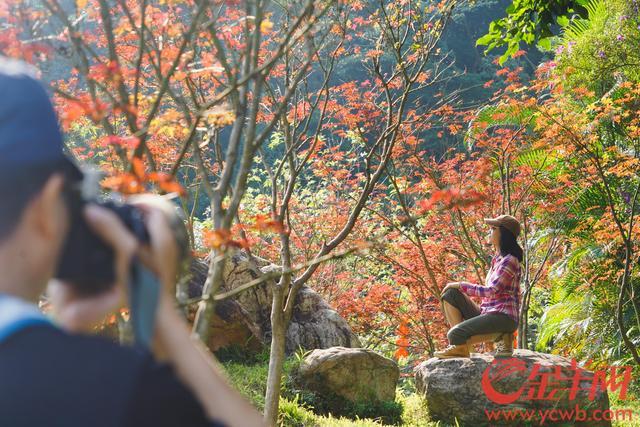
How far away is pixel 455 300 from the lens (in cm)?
623

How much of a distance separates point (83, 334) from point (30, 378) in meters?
0.07

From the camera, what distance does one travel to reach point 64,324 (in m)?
0.66

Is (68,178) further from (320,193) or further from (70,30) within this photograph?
(320,193)

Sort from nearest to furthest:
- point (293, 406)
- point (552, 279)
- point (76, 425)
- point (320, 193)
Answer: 1. point (76, 425)
2. point (293, 406)
3. point (552, 279)
4. point (320, 193)

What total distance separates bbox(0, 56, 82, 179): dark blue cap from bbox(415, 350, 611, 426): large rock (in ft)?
20.7

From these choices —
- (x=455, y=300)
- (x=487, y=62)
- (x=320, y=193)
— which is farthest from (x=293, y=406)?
(x=487, y=62)

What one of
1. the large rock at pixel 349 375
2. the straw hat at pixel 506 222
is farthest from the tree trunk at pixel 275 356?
the straw hat at pixel 506 222

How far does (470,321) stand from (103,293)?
5612mm

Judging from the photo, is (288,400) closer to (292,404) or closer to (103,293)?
(292,404)

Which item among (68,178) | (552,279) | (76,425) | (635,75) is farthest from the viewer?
(552,279)

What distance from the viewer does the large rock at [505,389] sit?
6.45 meters

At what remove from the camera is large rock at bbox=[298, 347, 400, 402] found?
6.89m

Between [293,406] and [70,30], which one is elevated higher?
[70,30]

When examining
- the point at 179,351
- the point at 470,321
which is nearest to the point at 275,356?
Result: the point at 470,321
